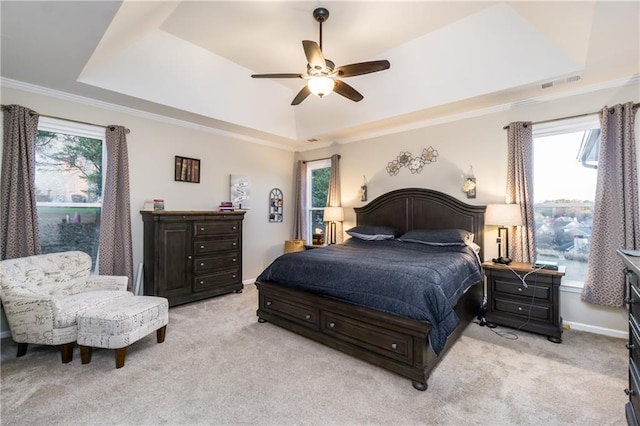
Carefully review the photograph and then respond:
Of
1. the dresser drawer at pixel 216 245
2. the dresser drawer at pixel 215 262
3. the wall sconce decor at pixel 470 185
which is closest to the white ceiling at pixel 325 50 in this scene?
the wall sconce decor at pixel 470 185

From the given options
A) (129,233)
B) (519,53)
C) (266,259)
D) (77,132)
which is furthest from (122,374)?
(519,53)

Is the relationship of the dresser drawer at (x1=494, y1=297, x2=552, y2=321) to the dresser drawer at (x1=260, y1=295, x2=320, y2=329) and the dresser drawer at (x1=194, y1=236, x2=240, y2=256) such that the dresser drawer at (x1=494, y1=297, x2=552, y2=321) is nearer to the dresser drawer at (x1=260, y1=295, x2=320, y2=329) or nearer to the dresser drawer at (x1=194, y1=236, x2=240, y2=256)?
the dresser drawer at (x1=260, y1=295, x2=320, y2=329)

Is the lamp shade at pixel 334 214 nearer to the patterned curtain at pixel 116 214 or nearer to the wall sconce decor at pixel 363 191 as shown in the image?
the wall sconce decor at pixel 363 191

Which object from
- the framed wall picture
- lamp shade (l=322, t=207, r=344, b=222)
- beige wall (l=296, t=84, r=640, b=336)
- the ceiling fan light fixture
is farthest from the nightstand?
the framed wall picture

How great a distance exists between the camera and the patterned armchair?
236cm

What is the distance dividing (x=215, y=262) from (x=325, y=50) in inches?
129

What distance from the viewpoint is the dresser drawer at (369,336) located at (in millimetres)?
2209

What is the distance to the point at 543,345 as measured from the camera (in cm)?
278

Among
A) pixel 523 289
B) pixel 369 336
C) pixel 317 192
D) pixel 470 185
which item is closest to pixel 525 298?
pixel 523 289

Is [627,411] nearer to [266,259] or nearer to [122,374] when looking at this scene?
[122,374]

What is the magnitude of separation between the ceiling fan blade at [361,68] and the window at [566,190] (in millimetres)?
2329

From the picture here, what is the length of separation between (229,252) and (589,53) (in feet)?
15.6

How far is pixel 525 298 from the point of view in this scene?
306 cm

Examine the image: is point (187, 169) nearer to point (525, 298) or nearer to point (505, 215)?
point (505, 215)
